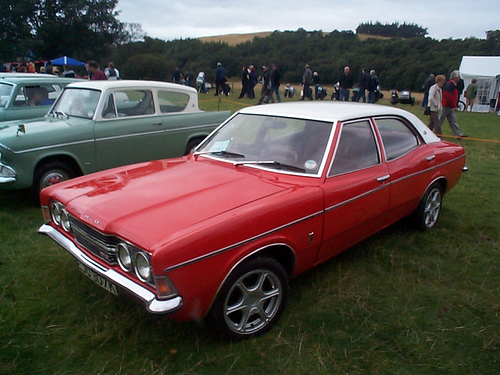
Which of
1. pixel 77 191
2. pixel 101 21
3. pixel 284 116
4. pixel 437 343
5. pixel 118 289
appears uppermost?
pixel 101 21

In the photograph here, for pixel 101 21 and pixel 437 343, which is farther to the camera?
pixel 101 21

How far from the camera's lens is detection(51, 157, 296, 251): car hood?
2525 mm

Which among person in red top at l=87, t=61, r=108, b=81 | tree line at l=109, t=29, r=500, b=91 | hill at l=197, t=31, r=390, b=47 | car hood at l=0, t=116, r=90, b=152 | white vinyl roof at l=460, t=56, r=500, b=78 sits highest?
hill at l=197, t=31, r=390, b=47

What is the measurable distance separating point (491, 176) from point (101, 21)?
1735 inches

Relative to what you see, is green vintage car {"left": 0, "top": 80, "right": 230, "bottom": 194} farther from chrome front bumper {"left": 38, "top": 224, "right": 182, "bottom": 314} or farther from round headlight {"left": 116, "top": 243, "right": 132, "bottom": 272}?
round headlight {"left": 116, "top": 243, "right": 132, "bottom": 272}

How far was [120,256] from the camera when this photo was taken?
8.59ft

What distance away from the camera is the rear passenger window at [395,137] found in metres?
3.99

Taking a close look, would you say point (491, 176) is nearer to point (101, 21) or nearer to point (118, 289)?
point (118, 289)

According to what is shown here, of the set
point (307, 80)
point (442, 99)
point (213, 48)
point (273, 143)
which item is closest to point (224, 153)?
point (273, 143)

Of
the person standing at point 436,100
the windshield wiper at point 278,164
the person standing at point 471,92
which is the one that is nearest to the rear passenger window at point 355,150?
the windshield wiper at point 278,164

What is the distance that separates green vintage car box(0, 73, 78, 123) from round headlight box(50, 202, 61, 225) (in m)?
4.84

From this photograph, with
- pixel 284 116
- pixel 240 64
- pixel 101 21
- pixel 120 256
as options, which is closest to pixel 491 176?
pixel 284 116

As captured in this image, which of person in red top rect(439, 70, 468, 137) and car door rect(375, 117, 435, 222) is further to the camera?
person in red top rect(439, 70, 468, 137)

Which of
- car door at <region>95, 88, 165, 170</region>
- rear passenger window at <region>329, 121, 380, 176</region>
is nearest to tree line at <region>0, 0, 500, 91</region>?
car door at <region>95, 88, 165, 170</region>
